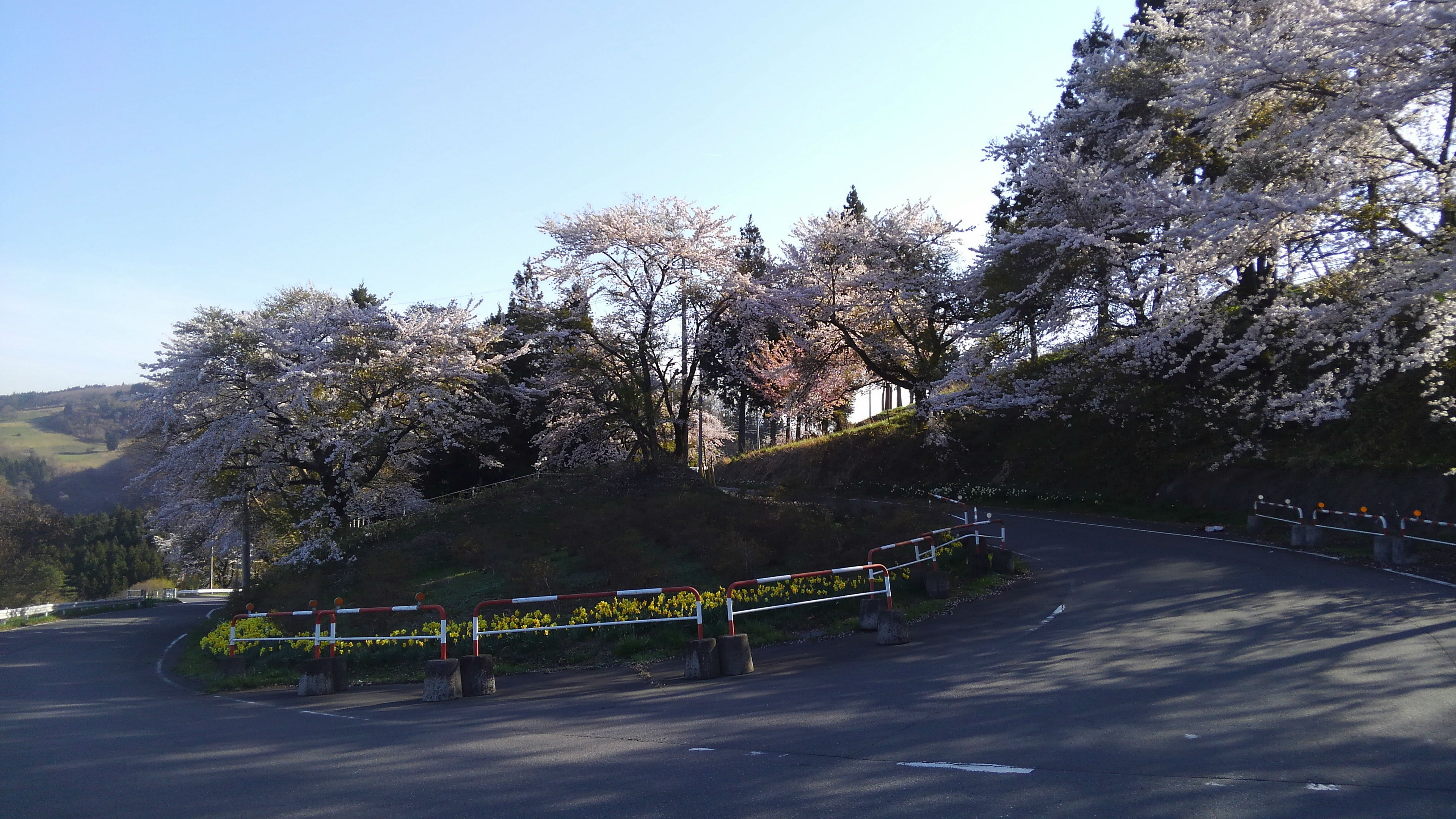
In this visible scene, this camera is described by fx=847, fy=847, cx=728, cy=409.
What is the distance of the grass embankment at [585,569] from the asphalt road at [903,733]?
1.33 metres

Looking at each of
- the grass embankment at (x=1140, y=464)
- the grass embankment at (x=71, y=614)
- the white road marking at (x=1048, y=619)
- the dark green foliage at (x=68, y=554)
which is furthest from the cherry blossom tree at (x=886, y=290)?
the dark green foliage at (x=68, y=554)

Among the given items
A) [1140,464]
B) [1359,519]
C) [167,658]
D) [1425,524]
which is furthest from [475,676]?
[1140,464]

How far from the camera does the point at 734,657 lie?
10.1 m

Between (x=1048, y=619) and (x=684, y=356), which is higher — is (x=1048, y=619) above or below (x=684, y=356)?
below

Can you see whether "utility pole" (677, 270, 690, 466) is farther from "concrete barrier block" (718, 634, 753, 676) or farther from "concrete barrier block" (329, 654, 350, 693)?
"concrete barrier block" (718, 634, 753, 676)

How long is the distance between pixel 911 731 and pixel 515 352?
25787 millimetres

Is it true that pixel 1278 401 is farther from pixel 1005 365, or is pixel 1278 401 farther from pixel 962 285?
pixel 962 285

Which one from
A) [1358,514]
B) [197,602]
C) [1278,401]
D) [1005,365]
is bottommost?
[197,602]

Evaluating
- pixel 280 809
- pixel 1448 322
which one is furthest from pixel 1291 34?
pixel 280 809

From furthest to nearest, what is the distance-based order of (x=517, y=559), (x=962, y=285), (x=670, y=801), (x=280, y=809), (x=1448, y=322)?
(x=962, y=285) < (x=517, y=559) < (x=1448, y=322) < (x=280, y=809) < (x=670, y=801)

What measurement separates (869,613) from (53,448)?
150 meters

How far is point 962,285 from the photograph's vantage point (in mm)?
29484

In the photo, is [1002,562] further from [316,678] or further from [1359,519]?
[316,678]

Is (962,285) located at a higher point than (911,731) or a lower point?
higher
